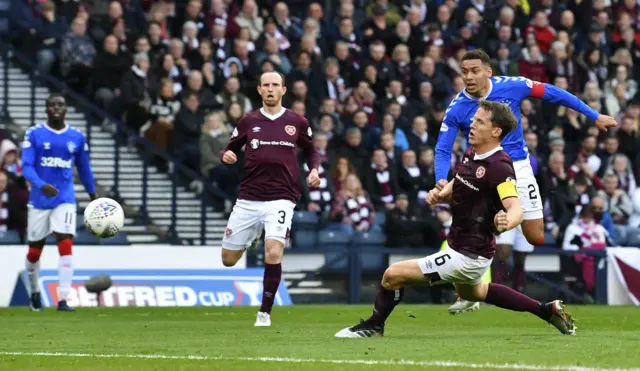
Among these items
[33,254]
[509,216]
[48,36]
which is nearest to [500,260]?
[33,254]

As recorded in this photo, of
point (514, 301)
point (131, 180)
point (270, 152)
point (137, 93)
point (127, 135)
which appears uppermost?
point (137, 93)

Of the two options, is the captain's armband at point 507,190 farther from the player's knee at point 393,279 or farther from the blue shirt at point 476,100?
the blue shirt at point 476,100

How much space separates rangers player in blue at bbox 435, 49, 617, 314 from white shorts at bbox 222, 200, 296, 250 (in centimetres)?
161

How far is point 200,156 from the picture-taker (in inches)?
856

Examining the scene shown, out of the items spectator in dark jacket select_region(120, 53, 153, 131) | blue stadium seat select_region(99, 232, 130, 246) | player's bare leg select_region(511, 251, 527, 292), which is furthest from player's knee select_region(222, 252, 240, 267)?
spectator in dark jacket select_region(120, 53, 153, 131)

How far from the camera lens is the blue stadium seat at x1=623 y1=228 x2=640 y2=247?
22672 mm

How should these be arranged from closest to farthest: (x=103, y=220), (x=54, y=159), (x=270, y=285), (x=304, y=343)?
(x=304, y=343) → (x=270, y=285) → (x=103, y=220) → (x=54, y=159)

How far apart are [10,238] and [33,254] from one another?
2253 millimetres

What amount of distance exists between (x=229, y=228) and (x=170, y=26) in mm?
10432

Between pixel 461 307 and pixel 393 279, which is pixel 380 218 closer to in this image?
pixel 461 307

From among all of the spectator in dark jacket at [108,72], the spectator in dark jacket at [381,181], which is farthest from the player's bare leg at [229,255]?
the spectator in dark jacket at [381,181]

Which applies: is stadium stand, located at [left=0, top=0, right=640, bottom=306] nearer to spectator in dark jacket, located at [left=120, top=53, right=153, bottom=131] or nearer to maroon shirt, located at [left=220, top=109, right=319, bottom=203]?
spectator in dark jacket, located at [left=120, top=53, right=153, bottom=131]

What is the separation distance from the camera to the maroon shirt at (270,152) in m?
13.8

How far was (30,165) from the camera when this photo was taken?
16562 millimetres
